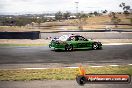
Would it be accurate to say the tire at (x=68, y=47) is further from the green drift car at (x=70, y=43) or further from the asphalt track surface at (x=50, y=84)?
the asphalt track surface at (x=50, y=84)

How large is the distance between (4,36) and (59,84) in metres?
23.3

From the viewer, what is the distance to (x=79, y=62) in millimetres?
15859

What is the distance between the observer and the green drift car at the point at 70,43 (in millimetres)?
21094

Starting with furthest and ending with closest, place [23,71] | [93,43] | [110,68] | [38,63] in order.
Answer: [93,43] < [38,63] < [110,68] < [23,71]

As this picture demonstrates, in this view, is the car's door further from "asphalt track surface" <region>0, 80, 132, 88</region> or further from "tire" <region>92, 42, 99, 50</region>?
"asphalt track surface" <region>0, 80, 132, 88</region>

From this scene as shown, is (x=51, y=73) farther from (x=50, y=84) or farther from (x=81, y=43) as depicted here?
(x=81, y=43)

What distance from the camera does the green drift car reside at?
21.1 metres

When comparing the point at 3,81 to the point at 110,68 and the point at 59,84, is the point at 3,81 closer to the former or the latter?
the point at 59,84

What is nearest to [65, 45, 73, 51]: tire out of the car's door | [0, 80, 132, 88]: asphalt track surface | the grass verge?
the car's door

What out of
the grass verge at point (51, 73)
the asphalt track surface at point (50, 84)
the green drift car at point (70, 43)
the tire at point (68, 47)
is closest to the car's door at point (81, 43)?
the green drift car at point (70, 43)

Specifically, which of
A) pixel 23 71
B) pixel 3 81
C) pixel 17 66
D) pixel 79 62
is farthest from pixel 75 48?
pixel 3 81

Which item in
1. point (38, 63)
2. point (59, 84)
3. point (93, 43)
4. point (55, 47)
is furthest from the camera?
point (93, 43)

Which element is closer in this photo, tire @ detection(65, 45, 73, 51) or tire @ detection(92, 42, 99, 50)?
tire @ detection(65, 45, 73, 51)

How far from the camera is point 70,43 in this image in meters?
21.4
